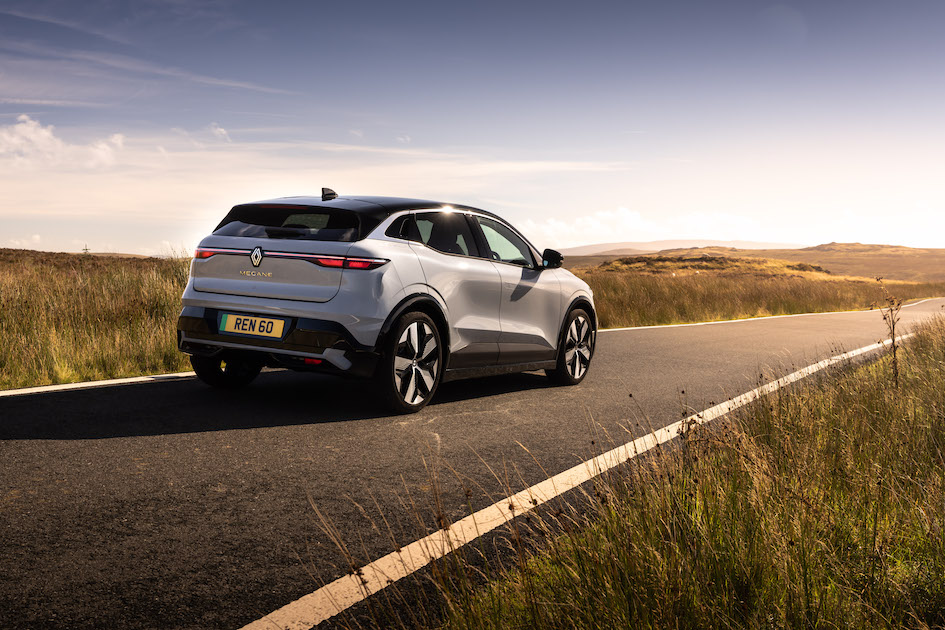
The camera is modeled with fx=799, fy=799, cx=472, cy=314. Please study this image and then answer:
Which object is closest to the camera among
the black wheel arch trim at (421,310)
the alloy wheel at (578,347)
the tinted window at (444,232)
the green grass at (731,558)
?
the green grass at (731,558)

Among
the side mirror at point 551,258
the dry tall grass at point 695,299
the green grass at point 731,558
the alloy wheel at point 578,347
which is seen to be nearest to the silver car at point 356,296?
the side mirror at point 551,258

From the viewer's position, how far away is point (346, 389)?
25.7 feet

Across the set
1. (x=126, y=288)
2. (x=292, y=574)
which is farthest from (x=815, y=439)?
(x=126, y=288)

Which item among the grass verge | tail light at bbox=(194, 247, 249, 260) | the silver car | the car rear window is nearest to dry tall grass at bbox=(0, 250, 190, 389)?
the grass verge

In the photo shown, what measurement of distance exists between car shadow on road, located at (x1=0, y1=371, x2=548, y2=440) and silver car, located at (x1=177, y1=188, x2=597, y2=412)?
38cm

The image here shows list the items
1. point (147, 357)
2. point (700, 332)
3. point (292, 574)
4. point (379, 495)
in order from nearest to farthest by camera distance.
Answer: point (292, 574), point (379, 495), point (147, 357), point (700, 332)

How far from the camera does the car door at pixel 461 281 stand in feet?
22.7

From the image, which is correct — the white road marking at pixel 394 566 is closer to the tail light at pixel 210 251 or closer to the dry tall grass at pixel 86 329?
the tail light at pixel 210 251

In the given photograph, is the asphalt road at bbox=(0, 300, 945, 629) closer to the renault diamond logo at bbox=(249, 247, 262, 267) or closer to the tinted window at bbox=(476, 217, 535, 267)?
the renault diamond logo at bbox=(249, 247, 262, 267)

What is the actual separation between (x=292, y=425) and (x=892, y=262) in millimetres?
194618

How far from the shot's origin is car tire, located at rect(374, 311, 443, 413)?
252 inches

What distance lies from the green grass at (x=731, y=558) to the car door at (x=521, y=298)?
3.70 metres

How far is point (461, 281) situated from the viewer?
716 cm

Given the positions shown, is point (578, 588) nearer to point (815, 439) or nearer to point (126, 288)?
point (815, 439)
